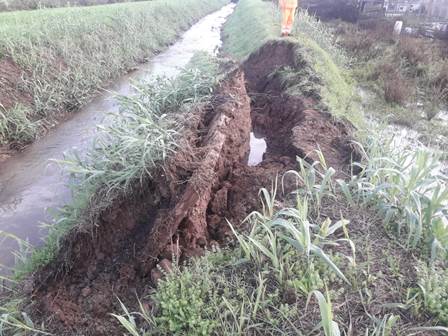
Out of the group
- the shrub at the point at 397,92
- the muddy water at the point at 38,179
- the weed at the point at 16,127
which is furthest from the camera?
the shrub at the point at 397,92

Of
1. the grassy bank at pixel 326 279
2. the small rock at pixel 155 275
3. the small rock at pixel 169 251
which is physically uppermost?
the grassy bank at pixel 326 279

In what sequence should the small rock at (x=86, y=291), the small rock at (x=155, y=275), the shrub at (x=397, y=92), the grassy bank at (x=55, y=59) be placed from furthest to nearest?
the shrub at (x=397, y=92)
the grassy bank at (x=55, y=59)
the small rock at (x=86, y=291)
the small rock at (x=155, y=275)

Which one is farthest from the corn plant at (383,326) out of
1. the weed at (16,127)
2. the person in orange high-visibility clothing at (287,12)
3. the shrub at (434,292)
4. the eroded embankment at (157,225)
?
the person in orange high-visibility clothing at (287,12)

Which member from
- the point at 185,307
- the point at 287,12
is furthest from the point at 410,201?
the point at 287,12

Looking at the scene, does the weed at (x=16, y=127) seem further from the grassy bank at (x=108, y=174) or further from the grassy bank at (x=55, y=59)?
the grassy bank at (x=108, y=174)

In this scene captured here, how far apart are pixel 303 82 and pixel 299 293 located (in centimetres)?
397

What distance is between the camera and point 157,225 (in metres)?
2.56

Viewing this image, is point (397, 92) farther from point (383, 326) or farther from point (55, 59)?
point (55, 59)

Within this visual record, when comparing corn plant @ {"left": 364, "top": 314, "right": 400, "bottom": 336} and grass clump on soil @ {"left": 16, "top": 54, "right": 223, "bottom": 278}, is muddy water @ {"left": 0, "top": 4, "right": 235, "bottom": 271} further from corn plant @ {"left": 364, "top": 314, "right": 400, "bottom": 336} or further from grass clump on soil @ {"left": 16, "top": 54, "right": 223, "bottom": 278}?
corn plant @ {"left": 364, "top": 314, "right": 400, "bottom": 336}

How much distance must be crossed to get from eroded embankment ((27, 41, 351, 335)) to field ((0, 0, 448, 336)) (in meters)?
0.01

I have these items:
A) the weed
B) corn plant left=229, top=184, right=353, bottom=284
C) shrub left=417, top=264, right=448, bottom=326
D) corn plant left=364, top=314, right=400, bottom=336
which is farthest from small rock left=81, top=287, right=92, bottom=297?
the weed

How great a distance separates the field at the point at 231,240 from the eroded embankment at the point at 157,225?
0.01 m

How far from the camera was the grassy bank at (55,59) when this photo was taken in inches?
239

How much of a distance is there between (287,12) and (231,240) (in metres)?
6.72
